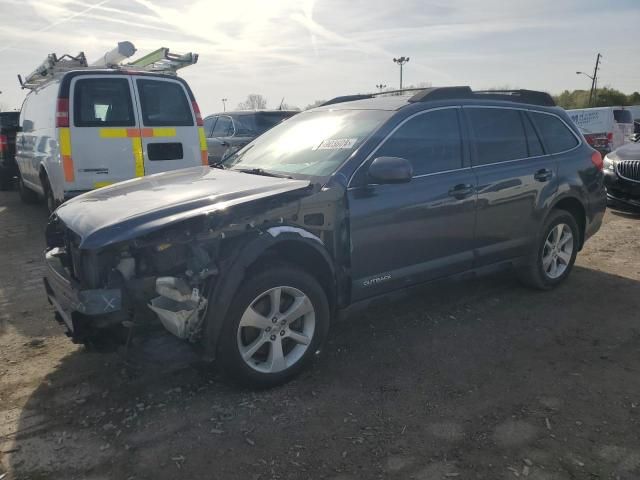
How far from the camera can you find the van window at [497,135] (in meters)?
4.20

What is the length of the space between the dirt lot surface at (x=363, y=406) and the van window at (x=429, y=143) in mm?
1285

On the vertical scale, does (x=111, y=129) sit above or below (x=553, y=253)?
above

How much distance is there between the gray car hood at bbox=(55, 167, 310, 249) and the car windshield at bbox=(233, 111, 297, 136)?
6707 millimetres

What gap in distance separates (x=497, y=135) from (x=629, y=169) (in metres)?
4.96

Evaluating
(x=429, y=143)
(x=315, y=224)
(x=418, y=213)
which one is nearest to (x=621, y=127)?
(x=429, y=143)

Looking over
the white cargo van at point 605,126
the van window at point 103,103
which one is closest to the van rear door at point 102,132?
the van window at point 103,103

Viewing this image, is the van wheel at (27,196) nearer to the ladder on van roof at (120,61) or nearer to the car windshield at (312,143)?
the ladder on van roof at (120,61)

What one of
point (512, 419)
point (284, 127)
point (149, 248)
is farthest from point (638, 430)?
point (284, 127)

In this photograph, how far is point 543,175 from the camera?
4594mm

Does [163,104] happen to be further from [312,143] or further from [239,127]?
[239,127]

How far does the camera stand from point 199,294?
2797 millimetres

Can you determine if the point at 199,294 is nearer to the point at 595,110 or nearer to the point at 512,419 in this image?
the point at 512,419

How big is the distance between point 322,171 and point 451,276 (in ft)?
4.64

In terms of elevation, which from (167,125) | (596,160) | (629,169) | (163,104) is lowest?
(629,169)
